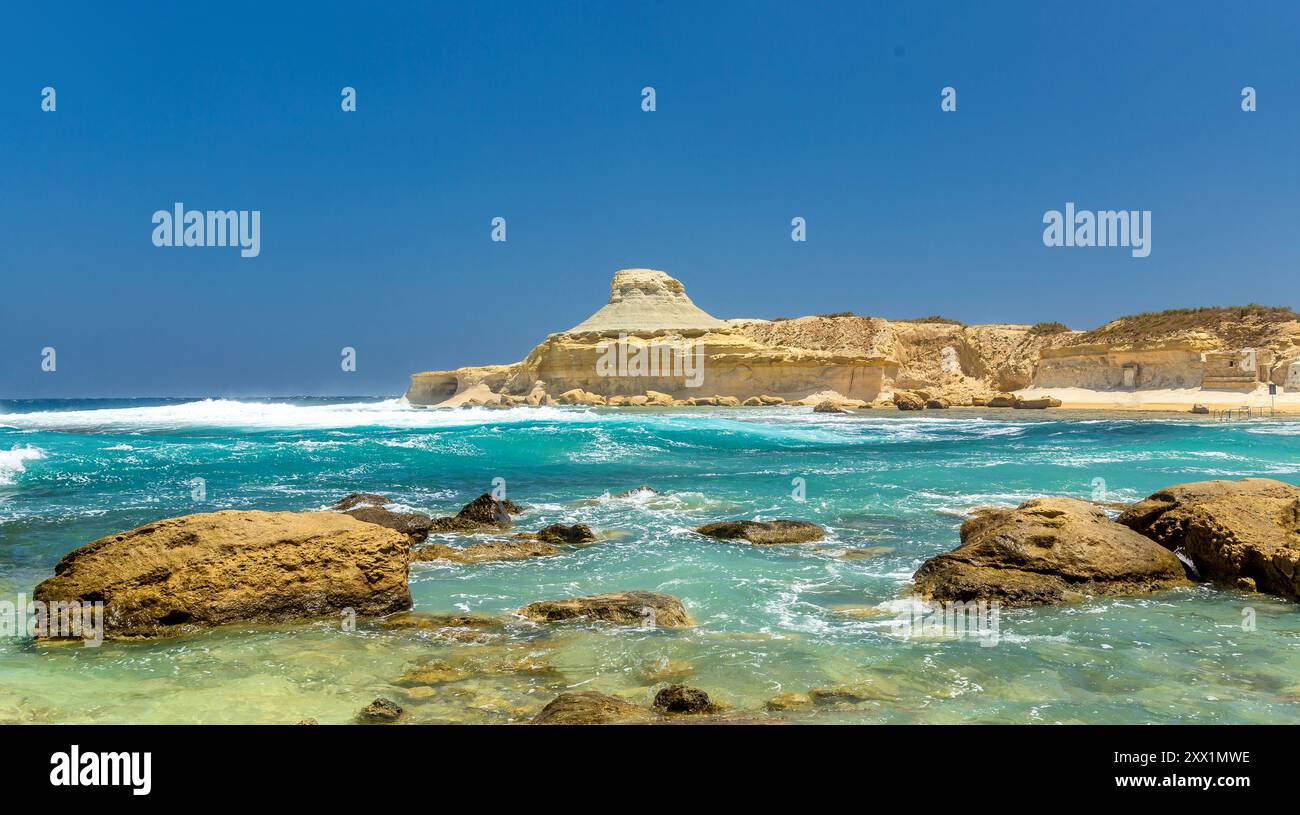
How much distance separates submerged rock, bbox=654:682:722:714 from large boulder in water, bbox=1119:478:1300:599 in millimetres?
5979

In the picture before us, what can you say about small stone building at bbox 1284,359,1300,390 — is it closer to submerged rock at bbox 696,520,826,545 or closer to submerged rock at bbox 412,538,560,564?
submerged rock at bbox 696,520,826,545

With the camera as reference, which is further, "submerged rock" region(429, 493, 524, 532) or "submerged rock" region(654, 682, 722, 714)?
"submerged rock" region(429, 493, 524, 532)

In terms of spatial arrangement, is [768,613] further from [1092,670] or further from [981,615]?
[1092,670]

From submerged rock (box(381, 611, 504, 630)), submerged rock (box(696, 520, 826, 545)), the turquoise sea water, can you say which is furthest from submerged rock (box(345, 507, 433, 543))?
submerged rock (box(696, 520, 826, 545))

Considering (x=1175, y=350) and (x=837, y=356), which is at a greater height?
(x=837, y=356)

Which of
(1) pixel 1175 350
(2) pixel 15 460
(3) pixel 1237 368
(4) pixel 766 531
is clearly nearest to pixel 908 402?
(1) pixel 1175 350

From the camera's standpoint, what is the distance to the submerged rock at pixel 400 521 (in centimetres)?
1016

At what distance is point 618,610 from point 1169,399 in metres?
50.6

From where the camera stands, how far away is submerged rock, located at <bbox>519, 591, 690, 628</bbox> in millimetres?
6422

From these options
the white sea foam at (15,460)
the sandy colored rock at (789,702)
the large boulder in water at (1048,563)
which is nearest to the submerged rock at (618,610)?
the sandy colored rock at (789,702)

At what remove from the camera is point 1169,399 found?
1815 inches

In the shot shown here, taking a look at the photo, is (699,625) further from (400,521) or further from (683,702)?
(400,521)

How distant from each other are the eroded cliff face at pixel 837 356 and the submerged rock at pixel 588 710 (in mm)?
51452

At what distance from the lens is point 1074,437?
25922 mm
